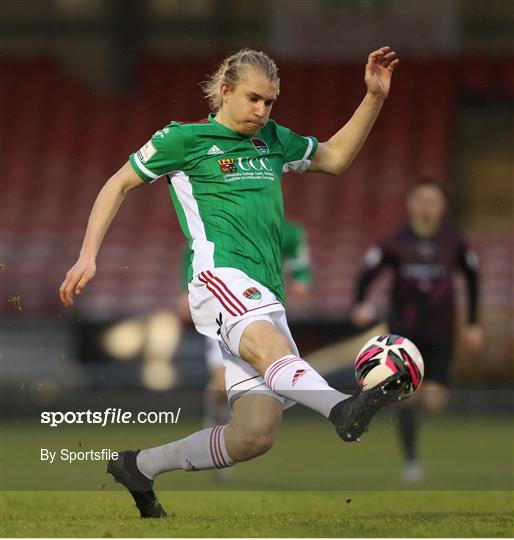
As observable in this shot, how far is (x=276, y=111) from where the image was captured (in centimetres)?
1480

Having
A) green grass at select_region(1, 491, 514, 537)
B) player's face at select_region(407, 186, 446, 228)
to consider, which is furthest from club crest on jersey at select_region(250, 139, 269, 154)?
player's face at select_region(407, 186, 446, 228)

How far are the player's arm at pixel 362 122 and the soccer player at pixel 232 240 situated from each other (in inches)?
0.7

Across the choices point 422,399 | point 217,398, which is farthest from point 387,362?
point 422,399

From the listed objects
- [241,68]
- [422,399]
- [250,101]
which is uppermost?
[241,68]

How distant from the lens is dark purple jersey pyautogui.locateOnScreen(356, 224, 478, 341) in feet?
31.3

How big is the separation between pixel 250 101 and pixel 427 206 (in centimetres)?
412

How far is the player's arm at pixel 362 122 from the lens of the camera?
20.0 feet

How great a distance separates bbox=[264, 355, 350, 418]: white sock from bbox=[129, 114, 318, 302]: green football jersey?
470 millimetres

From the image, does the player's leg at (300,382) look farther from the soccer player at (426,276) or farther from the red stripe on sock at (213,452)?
the soccer player at (426,276)

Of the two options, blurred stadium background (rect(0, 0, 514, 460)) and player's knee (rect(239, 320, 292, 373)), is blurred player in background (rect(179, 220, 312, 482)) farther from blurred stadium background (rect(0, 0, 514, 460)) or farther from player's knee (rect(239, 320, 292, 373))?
blurred stadium background (rect(0, 0, 514, 460))

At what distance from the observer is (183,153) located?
5.87 meters

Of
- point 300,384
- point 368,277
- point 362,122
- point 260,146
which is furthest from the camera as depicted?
point 368,277

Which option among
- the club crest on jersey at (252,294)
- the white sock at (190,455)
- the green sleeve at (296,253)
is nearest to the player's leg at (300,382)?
the club crest on jersey at (252,294)

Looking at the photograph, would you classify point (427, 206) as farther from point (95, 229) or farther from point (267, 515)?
point (95, 229)
